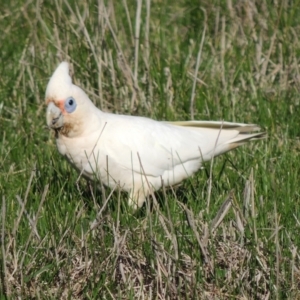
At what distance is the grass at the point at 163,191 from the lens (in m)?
3.31

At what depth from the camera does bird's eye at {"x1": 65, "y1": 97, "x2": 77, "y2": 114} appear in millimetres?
4105

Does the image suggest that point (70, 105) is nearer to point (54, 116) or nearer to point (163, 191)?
point (54, 116)

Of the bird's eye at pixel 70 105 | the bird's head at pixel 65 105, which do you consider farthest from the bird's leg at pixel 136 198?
the bird's eye at pixel 70 105

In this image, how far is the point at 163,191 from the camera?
3605mm

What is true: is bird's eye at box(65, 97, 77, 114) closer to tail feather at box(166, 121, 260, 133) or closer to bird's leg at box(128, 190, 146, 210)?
bird's leg at box(128, 190, 146, 210)

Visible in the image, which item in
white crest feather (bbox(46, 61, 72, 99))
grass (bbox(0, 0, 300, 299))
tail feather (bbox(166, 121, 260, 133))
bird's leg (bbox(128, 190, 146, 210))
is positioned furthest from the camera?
tail feather (bbox(166, 121, 260, 133))

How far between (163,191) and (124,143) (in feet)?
2.16

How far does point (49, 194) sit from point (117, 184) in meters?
0.50

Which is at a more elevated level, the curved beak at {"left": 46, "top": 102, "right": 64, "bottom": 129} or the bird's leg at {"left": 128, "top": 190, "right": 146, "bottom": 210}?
the curved beak at {"left": 46, "top": 102, "right": 64, "bottom": 129}

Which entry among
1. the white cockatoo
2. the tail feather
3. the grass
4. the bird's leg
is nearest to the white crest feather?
the white cockatoo

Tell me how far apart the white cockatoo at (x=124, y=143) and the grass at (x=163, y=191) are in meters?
0.11

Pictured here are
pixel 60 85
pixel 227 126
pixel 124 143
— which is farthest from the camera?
pixel 227 126

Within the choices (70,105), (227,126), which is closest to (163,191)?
(70,105)

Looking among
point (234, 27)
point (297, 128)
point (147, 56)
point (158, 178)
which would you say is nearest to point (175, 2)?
point (234, 27)
